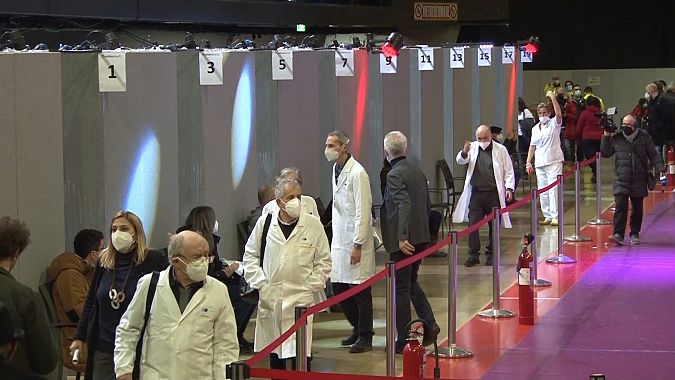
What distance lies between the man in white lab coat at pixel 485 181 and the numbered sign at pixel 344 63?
1.81m

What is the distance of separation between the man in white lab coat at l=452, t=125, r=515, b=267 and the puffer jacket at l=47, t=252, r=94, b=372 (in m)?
6.49

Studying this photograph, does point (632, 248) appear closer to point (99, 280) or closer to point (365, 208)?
point (365, 208)

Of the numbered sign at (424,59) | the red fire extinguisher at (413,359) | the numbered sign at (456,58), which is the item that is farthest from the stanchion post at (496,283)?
the numbered sign at (456,58)

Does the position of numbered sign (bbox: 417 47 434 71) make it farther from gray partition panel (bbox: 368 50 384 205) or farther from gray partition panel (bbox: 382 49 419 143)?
gray partition panel (bbox: 368 50 384 205)

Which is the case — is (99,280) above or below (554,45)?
below

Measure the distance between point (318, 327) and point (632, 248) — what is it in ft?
19.2

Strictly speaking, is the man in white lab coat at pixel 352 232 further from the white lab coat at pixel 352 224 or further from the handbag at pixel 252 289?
the handbag at pixel 252 289

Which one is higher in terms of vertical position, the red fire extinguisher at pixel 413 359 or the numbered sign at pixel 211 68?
the numbered sign at pixel 211 68

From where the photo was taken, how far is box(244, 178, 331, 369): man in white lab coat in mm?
9070

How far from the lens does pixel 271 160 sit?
41.1ft

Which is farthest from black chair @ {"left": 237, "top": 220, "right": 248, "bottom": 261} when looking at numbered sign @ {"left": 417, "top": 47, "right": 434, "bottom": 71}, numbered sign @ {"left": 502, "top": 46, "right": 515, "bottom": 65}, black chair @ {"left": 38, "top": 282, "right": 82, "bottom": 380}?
numbered sign @ {"left": 502, "top": 46, "right": 515, "bottom": 65}

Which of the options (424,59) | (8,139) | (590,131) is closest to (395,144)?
(8,139)

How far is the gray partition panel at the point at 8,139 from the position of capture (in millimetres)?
8680

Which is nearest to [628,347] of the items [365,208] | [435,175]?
[365,208]
